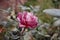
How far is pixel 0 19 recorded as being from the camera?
3.21 ft

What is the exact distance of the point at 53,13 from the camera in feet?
4.12

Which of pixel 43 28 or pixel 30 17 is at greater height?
pixel 30 17

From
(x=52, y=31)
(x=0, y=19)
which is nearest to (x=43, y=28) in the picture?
(x=52, y=31)

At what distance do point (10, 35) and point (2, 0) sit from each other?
0.92 ft

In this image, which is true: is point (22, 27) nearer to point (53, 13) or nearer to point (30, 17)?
point (30, 17)

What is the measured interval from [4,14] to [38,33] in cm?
26

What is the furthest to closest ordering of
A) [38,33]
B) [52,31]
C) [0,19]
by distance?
[52,31] < [38,33] < [0,19]

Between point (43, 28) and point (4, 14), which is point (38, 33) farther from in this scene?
point (4, 14)

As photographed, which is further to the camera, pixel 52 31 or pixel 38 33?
pixel 52 31

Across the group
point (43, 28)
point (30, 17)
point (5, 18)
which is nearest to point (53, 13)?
point (43, 28)

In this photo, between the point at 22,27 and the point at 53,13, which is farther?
the point at 53,13

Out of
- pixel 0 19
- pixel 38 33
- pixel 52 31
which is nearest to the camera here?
pixel 0 19

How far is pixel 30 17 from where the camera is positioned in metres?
1.04

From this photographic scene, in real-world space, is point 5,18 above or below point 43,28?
above
